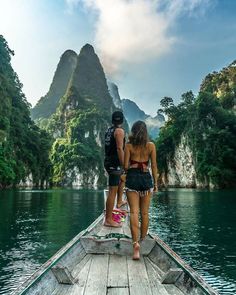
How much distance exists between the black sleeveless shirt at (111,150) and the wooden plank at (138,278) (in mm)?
2661

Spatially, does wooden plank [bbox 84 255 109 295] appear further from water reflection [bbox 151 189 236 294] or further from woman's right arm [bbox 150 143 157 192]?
water reflection [bbox 151 189 236 294]

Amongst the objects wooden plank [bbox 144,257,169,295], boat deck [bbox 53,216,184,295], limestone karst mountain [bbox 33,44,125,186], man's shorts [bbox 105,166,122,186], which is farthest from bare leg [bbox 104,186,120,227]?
limestone karst mountain [bbox 33,44,125,186]

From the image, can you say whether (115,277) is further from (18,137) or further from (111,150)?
(18,137)

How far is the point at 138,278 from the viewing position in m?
4.25

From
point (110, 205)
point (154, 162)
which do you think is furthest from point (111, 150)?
point (154, 162)

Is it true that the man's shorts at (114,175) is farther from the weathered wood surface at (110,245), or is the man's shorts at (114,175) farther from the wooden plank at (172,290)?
the wooden plank at (172,290)

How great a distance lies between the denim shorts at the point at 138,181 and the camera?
553 cm

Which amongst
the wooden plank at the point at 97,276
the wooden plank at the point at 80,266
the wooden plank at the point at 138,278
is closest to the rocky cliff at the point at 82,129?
the wooden plank at the point at 80,266

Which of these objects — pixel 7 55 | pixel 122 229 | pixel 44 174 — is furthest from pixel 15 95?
pixel 122 229

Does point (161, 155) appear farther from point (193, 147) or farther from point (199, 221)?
point (199, 221)

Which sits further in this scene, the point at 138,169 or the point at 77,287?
the point at 138,169

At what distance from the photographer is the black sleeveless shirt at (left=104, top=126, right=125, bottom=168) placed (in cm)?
736

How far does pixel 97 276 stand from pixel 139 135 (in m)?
2.14

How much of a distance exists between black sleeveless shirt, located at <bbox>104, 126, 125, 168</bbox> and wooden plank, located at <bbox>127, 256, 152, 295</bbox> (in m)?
2.66
